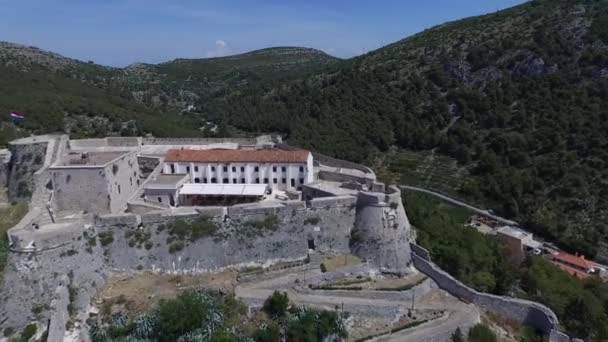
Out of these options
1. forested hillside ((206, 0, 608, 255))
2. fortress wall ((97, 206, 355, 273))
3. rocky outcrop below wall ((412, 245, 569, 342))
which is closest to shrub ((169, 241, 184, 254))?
fortress wall ((97, 206, 355, 273))

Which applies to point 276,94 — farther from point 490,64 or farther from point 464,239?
point 464,239

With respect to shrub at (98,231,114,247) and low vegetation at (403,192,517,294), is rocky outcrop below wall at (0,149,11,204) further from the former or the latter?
low vegetation at (403,192,517,294)

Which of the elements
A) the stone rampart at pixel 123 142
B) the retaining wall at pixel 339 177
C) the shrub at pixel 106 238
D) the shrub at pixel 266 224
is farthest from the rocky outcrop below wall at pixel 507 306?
the stone rampart at pixel 123 142

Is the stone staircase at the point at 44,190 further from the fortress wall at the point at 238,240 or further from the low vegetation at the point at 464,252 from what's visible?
the low vegetation at the point at 464,252

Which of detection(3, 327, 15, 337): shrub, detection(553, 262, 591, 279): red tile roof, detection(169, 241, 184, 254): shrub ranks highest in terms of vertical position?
detection(169, 241, 184, 254): shrub

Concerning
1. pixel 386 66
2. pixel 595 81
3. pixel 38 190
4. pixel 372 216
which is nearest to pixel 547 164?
pixel 595 81

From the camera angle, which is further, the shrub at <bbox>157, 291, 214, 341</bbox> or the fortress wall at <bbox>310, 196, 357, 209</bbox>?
the fortress wall at <bbox>310, 196, 357, 209</bbox>

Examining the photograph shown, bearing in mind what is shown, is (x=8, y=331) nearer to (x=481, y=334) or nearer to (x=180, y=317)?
(x=180, y=317)
